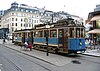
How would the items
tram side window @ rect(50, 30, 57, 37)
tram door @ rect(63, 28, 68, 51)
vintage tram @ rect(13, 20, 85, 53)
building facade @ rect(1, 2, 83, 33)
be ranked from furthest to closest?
building facade @ rect(1, 2, 83, 33)
tram side window @ rect(50, 30, 57, 37)
tram door @ rect(63, 28, 68, 51)
vintage tram @ rect(13, 20, 85, 53)

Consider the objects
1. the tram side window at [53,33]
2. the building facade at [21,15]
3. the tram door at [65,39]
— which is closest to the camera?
the tram door at [65,39]

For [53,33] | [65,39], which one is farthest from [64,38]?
[53,33]

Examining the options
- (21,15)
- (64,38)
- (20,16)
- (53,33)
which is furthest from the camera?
(21,15)

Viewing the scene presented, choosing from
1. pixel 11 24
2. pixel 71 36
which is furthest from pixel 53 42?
pixel 11 24

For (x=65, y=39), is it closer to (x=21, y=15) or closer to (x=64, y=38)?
(x=64, y=38)

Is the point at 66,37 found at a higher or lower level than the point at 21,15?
lower

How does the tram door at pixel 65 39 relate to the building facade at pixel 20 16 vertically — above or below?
below

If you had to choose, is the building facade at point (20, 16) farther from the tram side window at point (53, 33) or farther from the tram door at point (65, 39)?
the tram door at point (65, 39)

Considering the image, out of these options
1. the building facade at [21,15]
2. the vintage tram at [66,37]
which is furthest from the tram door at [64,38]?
the building facade at [21,15]

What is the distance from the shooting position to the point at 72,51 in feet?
66.8

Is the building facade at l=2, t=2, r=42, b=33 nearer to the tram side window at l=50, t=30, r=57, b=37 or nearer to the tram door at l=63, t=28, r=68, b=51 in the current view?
the tram side window at l=50, t=30, r=57, b=37

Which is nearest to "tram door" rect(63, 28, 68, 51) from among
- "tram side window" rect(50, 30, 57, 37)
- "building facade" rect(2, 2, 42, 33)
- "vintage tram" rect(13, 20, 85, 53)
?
"vintage tram" rect(13, 20, 85, 53)

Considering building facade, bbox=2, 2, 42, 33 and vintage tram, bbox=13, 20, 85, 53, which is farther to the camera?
building facade, bbox=2, 2, 42, 33

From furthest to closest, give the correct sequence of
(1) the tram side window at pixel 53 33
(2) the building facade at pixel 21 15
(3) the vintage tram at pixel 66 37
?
(2) the building facade at pixel 21 15 → (1) the tram side window at pixel 53 33 → (3) the vintage tram at pixel 66 37
